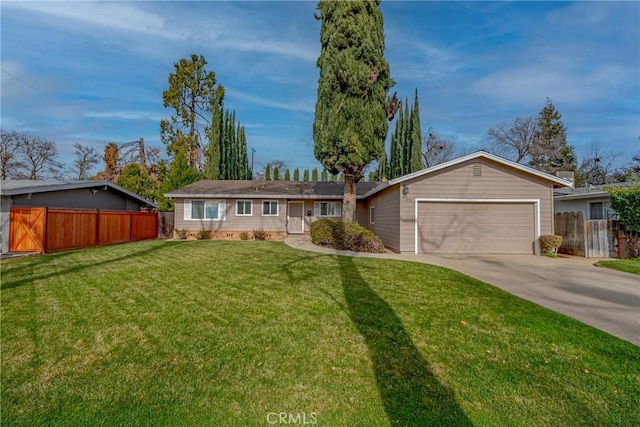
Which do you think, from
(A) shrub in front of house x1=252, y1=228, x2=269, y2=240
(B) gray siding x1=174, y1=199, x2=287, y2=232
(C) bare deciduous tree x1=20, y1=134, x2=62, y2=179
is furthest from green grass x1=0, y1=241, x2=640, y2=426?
(C) bare deciduous tree x1=20, y1=134, x2=62, y2=179

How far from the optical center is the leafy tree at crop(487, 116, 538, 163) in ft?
104

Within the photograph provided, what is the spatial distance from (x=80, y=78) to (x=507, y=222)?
18.1 m

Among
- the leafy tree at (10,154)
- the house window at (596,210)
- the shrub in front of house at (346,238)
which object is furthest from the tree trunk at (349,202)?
the leafy tree at (10,154)

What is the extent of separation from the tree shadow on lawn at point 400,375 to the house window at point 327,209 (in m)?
14.1

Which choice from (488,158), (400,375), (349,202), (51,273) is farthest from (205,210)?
(400,375)

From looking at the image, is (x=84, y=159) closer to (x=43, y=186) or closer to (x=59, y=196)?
(x=59, y=196)

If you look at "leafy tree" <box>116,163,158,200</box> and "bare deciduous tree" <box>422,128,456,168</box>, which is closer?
"leafy tree" <box>116,163,158,200</box>

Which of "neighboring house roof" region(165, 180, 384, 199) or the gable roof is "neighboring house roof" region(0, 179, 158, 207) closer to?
"neighboring house roof" region(165, 180, 384, 199)

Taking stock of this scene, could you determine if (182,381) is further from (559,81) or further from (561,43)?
(559,81)

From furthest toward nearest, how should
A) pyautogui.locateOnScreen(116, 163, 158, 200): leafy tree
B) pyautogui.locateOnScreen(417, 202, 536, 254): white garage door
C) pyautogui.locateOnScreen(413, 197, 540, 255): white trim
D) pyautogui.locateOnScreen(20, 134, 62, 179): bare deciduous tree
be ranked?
1. pyautogui.locateOnScreen(20, 134, 62, 179): bare deciduous tree
2. pyautogui.locateOnScreen(116, 163, 158, 200): leafy tree
3. pyautogui.locateOnScreen(417, 202, 536, 254): white garage door
4. pyautogui.locateOnScreen(413, 197, 540, 255): white trim

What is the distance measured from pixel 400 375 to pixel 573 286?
5.49 meters

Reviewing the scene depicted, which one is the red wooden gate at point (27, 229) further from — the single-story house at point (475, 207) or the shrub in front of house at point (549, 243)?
the shrub in front of house at point (549, 243)

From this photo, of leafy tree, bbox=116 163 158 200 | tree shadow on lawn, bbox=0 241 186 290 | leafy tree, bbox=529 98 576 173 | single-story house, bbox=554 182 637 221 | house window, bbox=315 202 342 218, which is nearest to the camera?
tree shadow on lawn, bbox=0 241 186 290

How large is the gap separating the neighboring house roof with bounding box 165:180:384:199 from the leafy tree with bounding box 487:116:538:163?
20.1 meters
